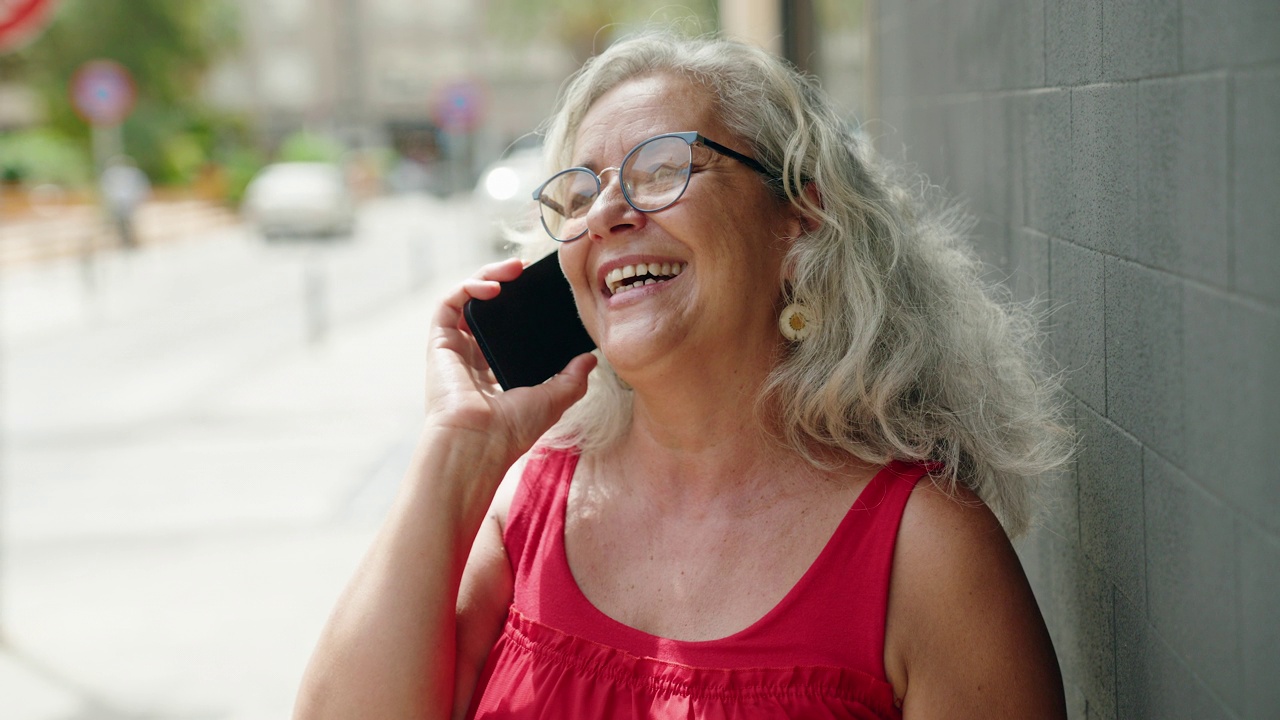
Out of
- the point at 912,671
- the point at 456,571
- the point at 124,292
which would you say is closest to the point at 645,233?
the point at 456,571

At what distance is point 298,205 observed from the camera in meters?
29.7

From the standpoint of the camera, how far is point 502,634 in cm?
208

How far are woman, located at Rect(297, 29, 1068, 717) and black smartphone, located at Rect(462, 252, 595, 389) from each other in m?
0.09

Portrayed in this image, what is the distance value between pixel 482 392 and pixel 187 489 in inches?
221

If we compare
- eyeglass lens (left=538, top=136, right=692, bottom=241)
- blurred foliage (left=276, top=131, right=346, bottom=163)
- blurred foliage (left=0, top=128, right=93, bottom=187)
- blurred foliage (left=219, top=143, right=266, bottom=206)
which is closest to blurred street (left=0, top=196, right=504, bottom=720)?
eyeglass lens (left=538, top=136, right=692, bottom=241)

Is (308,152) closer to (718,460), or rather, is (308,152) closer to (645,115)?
(645,115)

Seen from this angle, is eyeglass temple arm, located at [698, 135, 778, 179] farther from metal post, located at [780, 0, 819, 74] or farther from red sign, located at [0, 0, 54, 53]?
metal post, located at [780, 0, 819, 74]

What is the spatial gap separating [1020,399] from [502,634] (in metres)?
0.94

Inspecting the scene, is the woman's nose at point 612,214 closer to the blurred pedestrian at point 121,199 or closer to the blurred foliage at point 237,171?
the blurred pedestrian at point 121,199

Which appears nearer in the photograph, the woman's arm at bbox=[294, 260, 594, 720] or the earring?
the woman's arm at bbox=[294, 260, 594, 720]

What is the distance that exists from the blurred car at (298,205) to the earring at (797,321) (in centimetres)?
2892

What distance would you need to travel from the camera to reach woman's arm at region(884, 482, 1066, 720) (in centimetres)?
170

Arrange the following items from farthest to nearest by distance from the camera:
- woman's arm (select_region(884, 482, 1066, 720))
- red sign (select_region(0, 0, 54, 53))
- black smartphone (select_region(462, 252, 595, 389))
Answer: red sign (select_region(0, 0, 54, 53)), black smartphone (select_region(462, 252, 595, 389)), woman's arm (select_region(884, 482, 1066, 720))

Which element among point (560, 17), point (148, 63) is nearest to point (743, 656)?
point (560, 17)
